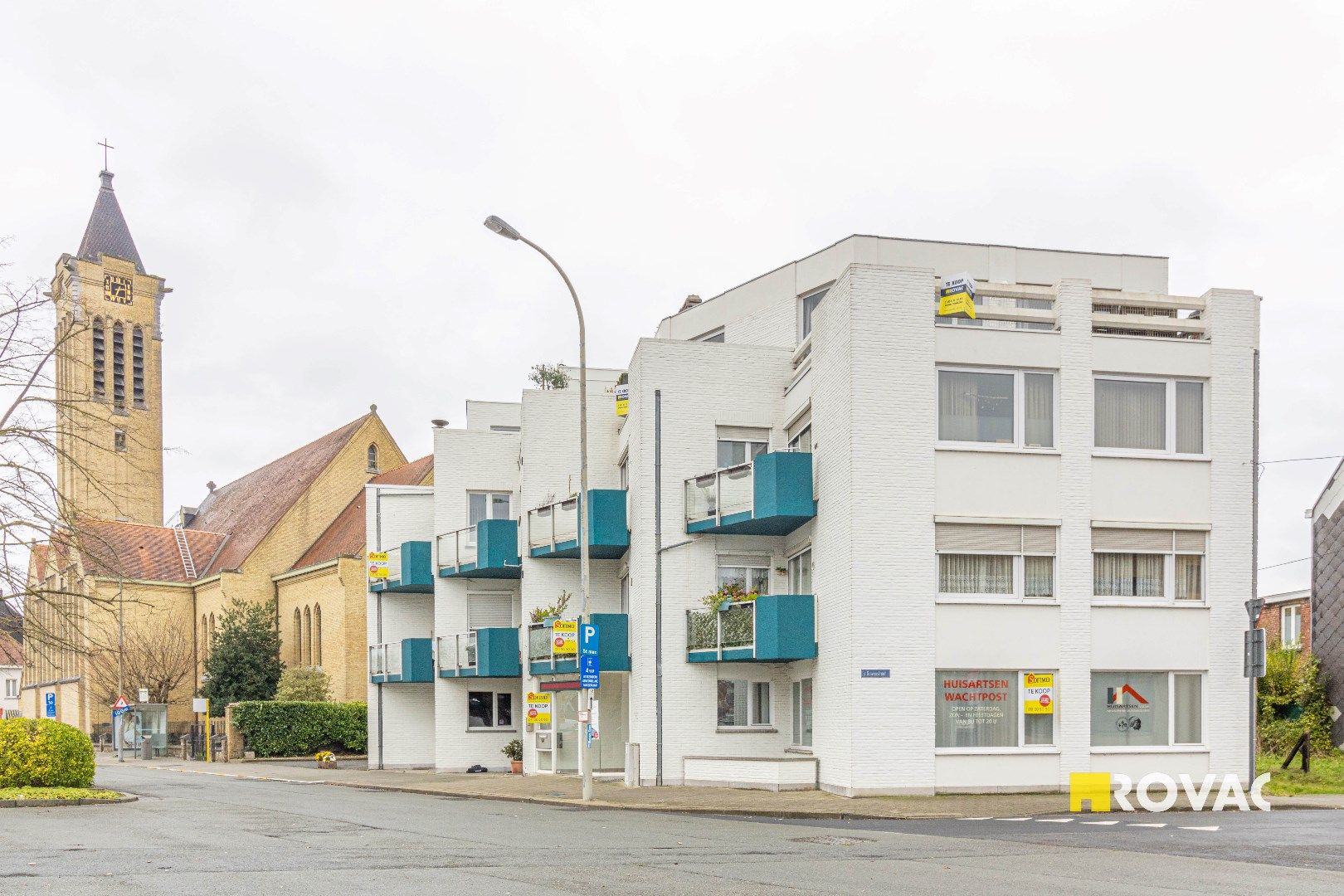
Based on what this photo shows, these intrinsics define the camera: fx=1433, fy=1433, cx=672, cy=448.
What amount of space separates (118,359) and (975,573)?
63672 mm

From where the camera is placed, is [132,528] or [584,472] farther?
[132,528]

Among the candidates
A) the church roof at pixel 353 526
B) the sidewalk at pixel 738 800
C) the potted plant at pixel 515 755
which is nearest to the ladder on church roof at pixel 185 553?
the church roof at pixel 353 526

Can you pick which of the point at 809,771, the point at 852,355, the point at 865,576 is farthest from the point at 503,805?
the point at 852,355

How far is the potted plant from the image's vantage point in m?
35.1

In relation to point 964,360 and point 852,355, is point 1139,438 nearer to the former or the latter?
point 964,360

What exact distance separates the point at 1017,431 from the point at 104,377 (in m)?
63.0

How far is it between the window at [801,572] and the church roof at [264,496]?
124 feet

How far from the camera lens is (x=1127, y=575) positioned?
24.2 meters

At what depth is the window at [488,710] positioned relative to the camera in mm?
38156

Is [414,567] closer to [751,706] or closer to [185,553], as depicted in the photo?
[751,706]

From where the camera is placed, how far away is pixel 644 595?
2845 cm

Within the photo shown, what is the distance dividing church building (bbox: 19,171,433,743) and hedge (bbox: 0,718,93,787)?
19.1 m

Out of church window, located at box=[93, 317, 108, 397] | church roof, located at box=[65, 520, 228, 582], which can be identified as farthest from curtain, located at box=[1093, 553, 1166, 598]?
church window, located at box=[93, 317, 108, 397]

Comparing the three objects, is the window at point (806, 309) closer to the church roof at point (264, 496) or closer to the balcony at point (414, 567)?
the balcony at point (414, 567)
